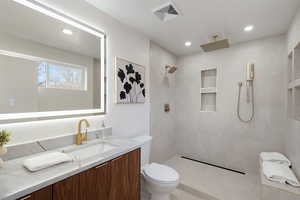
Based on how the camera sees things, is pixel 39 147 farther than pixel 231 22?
No

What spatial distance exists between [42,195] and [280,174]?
7.39 ft

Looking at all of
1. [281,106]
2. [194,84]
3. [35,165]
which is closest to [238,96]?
[281,106]

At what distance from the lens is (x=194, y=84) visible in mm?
3094

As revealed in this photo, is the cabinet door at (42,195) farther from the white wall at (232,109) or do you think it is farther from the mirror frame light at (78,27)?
the white wall at (232,109)

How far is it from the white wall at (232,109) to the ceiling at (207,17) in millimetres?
376

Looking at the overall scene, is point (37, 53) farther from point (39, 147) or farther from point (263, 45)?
point (263, 45)

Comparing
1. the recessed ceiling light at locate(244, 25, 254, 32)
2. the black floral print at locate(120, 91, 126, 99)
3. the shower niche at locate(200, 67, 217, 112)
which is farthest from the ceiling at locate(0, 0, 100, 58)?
the shower niche at locate(200, 67, 217, 112)

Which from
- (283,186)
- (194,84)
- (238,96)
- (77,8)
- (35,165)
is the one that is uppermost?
(77,8)

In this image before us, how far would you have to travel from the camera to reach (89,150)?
144 cm

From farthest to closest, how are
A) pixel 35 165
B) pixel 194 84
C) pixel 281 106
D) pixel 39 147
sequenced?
pixel 194 84, pixel 281 106, pixel 39 147, pixel 35 165

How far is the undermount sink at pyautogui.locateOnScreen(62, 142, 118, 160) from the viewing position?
1291 mm

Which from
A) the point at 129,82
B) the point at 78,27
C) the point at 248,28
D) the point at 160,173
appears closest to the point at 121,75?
the point at 129,82

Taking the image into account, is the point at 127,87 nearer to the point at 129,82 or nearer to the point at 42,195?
the point at 129,82

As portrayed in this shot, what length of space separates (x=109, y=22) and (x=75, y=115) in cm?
124
